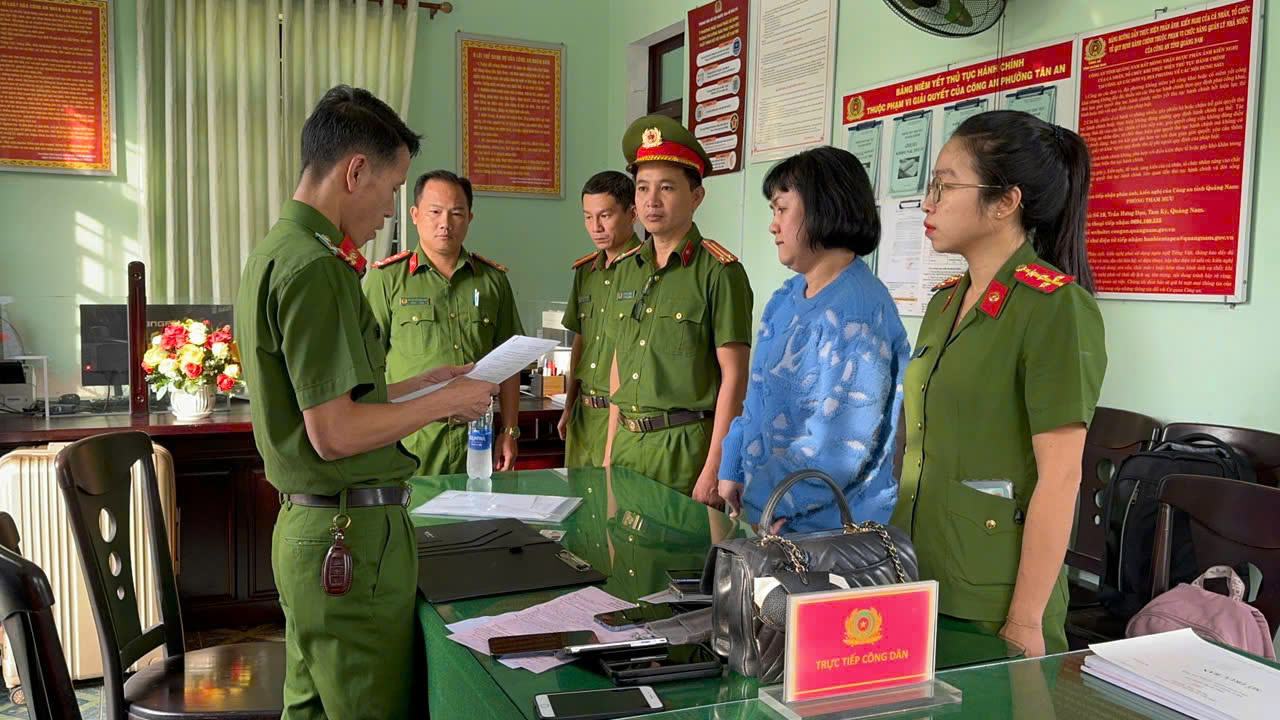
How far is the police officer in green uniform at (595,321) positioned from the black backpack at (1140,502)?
4.77 ft

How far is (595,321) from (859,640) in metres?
2.16

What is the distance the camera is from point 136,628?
1.95 meters

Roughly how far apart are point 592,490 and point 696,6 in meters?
3.46

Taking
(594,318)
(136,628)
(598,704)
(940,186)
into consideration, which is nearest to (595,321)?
(594,318)

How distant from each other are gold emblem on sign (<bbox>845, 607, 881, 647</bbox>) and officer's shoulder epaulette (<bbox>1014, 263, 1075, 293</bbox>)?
56 cm

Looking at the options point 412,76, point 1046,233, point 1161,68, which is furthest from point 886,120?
point 412,76

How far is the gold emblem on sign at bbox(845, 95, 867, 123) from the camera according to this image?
3.87 metres

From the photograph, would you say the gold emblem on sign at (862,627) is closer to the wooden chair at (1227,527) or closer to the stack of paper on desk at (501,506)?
the stack of paper on desk at (501,506)

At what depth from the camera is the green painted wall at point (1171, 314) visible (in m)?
2.47

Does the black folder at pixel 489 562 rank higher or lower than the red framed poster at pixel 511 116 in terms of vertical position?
lower

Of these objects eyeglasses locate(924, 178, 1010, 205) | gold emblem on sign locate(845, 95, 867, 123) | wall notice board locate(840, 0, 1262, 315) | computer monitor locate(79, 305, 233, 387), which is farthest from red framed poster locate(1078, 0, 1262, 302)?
computer monitor locate(79, 305, 233, 387)

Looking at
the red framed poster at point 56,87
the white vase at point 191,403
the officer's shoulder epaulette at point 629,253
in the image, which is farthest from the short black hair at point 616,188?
the red framed poster at point 56,87

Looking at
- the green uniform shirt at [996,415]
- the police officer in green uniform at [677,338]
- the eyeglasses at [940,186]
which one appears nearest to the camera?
the green uniform shirt at [996,415]

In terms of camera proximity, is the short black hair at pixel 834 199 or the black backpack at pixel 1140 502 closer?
the short black hair at pixel 834 199
